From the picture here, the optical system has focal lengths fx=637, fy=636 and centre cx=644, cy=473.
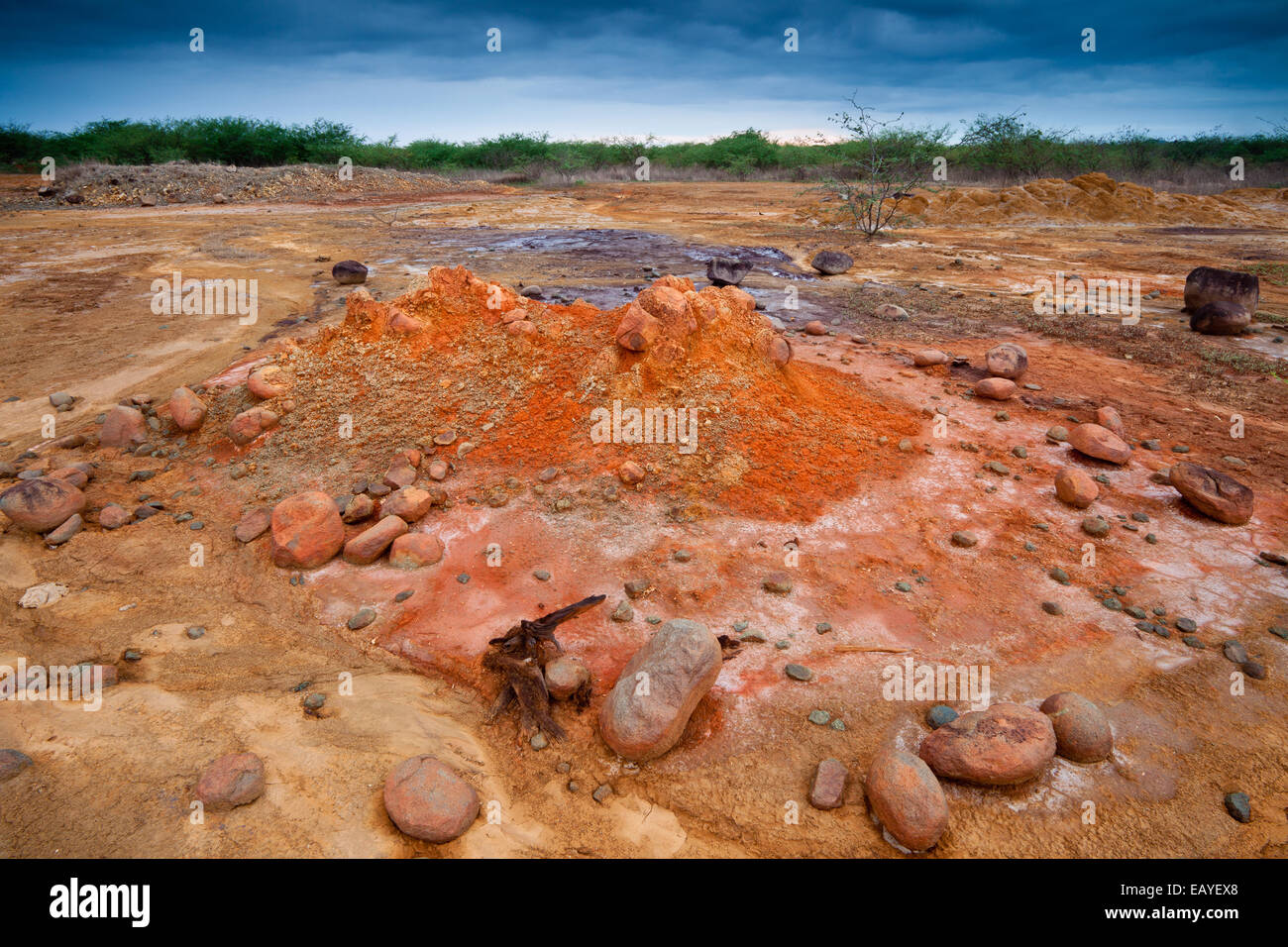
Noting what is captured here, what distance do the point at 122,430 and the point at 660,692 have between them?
16.2 ft

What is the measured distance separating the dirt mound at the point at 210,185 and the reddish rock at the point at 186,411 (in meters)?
20.0

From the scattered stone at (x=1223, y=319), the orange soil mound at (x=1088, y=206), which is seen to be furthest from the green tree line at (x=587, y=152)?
the scattered stone at (x=1223, y=319)

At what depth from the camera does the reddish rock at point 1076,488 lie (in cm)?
405

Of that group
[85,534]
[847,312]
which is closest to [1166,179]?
[847,312]

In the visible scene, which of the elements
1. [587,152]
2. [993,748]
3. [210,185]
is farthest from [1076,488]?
[587,152]

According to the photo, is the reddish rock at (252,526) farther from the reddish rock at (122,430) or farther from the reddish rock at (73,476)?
the reddish rock at (122,430)

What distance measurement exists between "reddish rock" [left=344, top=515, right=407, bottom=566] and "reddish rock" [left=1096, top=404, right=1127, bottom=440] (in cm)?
528

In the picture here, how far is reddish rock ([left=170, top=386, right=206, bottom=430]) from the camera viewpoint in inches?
198

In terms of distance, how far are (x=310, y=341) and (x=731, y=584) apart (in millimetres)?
4576

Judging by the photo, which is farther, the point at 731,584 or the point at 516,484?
the point at 516,484

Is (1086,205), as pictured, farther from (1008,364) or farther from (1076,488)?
(1076,488)

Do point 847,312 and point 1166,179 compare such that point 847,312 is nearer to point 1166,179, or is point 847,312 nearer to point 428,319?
point 428,319

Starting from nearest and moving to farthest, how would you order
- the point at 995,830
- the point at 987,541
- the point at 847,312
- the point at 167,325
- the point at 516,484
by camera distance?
the point at 995,830 → the point at 987,541 → the point at 516,484 → the point at 167,325 → the point at 847,312

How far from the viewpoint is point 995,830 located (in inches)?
86.1
